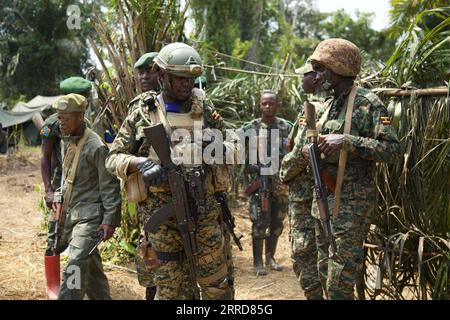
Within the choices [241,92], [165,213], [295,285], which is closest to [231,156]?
[165,213]

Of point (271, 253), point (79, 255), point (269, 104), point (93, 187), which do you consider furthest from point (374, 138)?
point (271, 253)

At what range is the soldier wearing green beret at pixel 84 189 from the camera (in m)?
3.90

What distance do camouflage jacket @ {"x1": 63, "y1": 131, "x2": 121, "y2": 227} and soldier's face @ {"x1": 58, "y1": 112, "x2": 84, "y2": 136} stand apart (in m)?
0.06

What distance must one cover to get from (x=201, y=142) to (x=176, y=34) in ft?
8.88

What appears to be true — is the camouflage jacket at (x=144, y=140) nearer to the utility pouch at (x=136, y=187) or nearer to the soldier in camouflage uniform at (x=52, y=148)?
the utility pouch at (x=136, y=187)

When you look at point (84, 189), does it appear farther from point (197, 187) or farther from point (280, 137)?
point (280, 137)

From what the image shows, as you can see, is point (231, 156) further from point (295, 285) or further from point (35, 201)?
point (35, 201)

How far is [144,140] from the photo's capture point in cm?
347

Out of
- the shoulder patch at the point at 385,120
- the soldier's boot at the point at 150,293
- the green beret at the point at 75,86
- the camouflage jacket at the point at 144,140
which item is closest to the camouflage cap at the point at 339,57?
the shoulder patch at the point at 385,120

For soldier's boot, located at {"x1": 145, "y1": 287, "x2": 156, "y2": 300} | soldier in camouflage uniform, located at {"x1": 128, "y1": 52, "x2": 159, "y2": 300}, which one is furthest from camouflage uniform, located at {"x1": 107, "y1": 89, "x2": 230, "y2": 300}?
soldier's boot, located at {"x1": 145, "y1": 287, "x2": 156, "y2": 300}

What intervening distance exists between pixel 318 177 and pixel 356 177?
0.88ft

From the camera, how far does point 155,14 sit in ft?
18.9

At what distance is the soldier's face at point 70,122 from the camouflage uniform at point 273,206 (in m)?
2.53

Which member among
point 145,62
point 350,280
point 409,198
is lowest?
point 350,280
